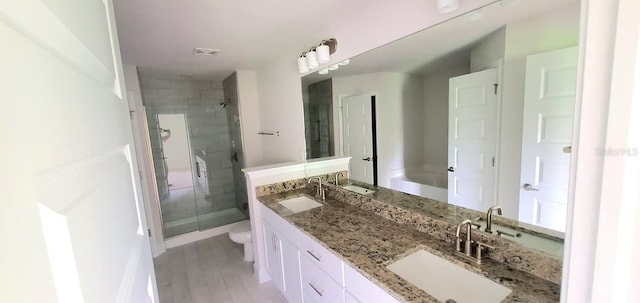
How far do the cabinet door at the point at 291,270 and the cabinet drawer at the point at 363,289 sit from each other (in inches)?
23.4

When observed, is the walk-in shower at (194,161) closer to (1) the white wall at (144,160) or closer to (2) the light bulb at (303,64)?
(1) the white wall at (144,160)

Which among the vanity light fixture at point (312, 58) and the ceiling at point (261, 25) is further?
the vanity light fixture at point (312, 58)

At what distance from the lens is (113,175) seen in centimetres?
63

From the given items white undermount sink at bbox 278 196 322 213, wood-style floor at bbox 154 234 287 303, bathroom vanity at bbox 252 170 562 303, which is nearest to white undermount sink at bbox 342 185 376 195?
bathroom vanity at bbox 252 170 562 303

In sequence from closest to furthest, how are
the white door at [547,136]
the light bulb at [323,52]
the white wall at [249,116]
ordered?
the white door at [547,136]
the light bulb at [323,52]
the white wall at [249,116]

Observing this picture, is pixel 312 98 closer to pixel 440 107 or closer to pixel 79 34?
pixel 440 107

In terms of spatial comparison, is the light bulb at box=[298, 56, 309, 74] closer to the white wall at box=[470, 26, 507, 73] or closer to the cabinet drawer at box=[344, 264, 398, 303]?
the white wall at box=[470, 26, 507, 73]

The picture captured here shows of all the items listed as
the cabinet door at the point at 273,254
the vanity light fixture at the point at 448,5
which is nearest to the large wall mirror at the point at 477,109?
the vanity light fixture at the point at 448,5

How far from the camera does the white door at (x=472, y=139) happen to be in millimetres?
1251

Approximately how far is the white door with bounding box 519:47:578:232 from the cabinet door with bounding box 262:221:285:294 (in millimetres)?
1635

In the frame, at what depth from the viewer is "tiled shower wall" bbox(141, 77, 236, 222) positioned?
3586 millimetres

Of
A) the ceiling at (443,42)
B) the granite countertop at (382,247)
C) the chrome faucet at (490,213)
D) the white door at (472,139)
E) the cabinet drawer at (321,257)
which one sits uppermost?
the ceiling at (443,42)

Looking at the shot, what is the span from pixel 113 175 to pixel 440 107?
149cm

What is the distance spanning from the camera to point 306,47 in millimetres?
2271
